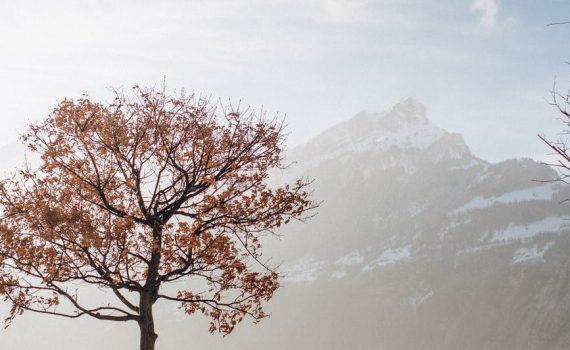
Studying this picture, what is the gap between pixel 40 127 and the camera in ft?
49.4

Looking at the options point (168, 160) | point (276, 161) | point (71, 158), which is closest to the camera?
point (71, 158)

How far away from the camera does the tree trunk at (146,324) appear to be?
48.3ft

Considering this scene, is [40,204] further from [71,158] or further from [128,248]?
[128,248]

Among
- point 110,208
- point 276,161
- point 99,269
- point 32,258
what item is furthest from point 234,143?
point 32,258

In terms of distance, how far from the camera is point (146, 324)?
15016 mm

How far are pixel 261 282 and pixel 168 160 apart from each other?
4.99 m

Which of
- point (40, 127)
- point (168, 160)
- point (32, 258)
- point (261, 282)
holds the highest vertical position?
point (40, 127)

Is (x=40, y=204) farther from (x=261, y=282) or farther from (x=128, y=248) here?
(x=261, y=282)

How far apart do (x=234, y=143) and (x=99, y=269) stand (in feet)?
18.5

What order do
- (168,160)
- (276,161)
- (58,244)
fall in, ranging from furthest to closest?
1. (276,161)
2. (168,160)
3. (58,244)

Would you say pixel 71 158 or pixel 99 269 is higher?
pixel 71 158

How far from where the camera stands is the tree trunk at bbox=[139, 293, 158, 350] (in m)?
14.7

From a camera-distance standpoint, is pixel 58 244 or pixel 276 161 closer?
pixel 58 244

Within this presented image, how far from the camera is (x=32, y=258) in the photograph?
13.9 m
